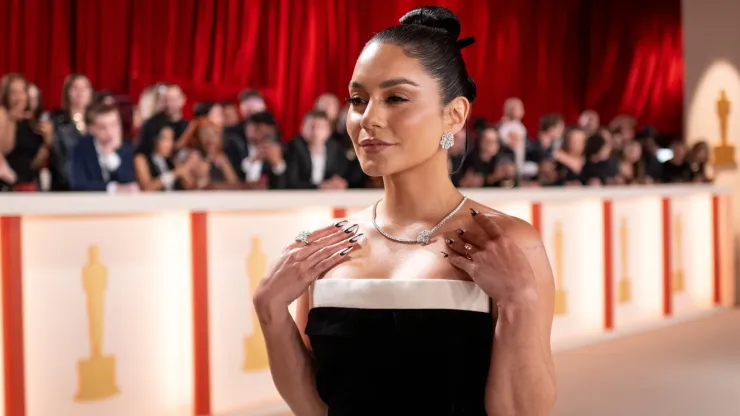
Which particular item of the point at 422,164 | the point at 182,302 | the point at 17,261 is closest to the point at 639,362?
the point at 182,302

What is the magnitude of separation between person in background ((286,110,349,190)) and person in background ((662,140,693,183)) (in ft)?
13.1

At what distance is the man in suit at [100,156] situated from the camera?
5.01 metres

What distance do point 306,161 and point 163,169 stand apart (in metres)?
0.91

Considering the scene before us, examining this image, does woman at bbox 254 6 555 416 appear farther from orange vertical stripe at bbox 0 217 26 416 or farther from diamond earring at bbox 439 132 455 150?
orange vertical stripe at bbox 0 217 26 416

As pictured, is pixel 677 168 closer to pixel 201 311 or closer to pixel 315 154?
pixel 315 154

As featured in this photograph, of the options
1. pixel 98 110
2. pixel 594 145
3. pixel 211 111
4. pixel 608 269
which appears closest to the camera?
pixel 98 110

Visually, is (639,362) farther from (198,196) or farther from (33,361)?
(33,361)

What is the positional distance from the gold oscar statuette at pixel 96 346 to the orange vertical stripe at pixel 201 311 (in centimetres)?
41

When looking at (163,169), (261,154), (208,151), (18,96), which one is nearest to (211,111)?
(261,154)

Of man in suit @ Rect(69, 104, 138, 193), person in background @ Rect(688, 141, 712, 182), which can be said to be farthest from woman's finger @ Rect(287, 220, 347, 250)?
person in background @ Rect(688, 141, 712, 182)

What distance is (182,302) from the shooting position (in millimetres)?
4070

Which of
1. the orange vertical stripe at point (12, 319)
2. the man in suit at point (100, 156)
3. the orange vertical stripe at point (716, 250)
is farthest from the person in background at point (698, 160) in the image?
the orange vertical stripe at point (12, 319)

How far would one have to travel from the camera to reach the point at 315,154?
599cm

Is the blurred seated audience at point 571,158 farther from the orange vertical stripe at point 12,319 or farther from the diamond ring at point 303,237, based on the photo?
the diamond ring at point 303,237
